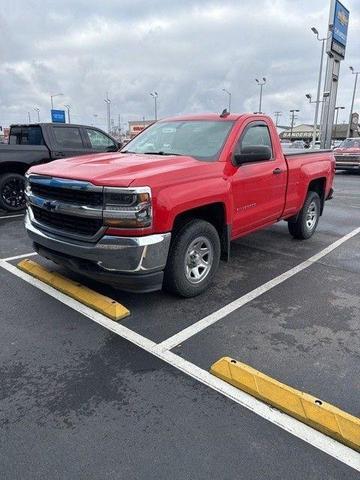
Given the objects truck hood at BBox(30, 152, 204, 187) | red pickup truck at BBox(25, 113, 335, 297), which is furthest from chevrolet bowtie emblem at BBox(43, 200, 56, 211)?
truck hood at BBox(30, 152, 204, 187)

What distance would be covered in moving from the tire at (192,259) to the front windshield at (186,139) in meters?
0.87

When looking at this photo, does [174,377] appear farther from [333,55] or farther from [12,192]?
[333,55]

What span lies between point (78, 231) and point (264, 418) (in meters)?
2.37

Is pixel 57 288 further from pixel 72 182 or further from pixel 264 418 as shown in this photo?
pixel 264 418

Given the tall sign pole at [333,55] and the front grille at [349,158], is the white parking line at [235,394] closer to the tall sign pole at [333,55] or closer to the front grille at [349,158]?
the front grille at [349,158]

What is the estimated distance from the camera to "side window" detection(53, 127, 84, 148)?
9.15 meters

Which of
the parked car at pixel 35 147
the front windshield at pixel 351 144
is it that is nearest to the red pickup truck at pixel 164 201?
the parked car at pixel 35 147

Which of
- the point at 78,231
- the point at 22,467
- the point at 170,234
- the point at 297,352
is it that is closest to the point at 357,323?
the point at 297,352

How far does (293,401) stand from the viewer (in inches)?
104

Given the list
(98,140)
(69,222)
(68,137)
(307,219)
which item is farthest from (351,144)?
(69,222)

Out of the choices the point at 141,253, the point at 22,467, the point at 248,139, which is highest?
the point at 248,139

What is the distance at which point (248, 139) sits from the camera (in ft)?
16.3

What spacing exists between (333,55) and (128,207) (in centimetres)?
2831

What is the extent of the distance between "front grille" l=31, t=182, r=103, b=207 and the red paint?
0.13 metres
